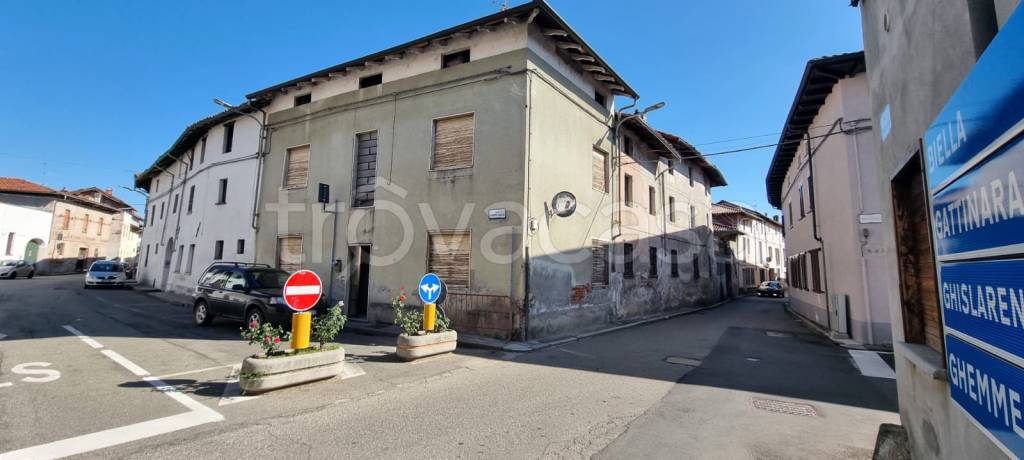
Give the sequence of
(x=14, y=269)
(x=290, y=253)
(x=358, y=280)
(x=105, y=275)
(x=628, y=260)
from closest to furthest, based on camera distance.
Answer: (x=358, y=280)
(x=290, y=253)
(x=628, y=260)
(x=105, y=275)
(x=14, y=269)

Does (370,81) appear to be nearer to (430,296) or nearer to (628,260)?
(430,296)

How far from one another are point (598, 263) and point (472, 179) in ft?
16.5

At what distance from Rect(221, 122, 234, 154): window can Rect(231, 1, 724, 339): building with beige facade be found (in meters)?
3.46

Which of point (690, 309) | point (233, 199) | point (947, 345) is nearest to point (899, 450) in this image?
point (947, 345)

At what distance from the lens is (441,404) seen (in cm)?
525

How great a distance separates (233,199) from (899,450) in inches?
800

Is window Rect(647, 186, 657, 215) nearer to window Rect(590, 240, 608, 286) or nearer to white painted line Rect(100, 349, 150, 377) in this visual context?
window Rect(590, 240, 608, 286)

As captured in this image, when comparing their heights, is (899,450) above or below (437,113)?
below

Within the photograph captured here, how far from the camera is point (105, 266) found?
74.3 feet

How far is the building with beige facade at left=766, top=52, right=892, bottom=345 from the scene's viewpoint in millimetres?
10828

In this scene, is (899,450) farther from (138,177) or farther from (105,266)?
(138,177)

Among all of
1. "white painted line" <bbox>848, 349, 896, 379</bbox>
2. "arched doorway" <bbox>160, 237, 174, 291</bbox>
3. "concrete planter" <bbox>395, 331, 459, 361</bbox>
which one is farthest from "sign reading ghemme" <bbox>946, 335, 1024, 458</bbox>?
"arched doorway" <bbox>160, 237, 174, 291</bbox>

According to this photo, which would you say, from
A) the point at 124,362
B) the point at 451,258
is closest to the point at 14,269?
the point at 124,362

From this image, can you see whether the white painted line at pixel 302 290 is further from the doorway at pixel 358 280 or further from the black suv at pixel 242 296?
the doorway at pixel 358 280
